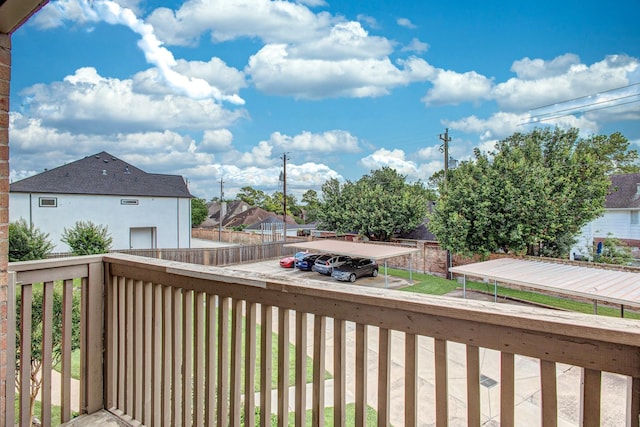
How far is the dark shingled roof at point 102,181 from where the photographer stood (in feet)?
43.5

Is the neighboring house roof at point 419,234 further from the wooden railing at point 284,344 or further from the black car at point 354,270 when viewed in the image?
the wooden railing at point 284,344

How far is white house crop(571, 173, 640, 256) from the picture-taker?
14.3 m

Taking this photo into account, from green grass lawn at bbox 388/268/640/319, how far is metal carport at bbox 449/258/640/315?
0.99 metres

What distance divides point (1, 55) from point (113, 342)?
1.23m

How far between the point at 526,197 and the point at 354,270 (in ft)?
18.8

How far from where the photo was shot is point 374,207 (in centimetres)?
1599

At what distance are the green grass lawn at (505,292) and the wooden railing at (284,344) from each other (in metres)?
6.78

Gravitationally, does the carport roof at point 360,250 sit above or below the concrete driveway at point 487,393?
above

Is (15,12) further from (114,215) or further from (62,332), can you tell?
(114,215)

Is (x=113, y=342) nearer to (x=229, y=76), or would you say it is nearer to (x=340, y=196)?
(x=229, y=76)

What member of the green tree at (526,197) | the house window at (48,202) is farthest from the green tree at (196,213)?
the green tree at (526,197)

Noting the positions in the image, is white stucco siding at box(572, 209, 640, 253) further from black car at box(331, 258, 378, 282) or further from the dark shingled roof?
the dark shingled roof

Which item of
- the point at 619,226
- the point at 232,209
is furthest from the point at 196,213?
the point at 619,226

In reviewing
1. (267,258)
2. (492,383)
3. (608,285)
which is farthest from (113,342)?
(267,258)
